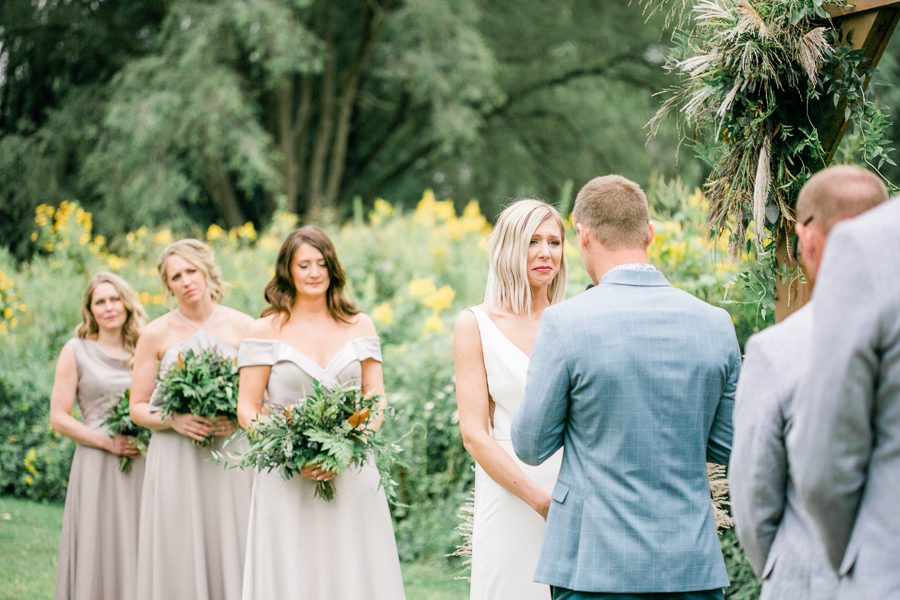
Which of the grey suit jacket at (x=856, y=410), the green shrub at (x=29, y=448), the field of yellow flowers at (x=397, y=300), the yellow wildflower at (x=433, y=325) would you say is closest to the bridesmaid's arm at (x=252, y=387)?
the field of yellow flowers at (x=397, y=300)

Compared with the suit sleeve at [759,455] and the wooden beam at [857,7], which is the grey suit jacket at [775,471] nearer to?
the suit sleeve at [759,455]

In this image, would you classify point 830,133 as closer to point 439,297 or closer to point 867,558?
point 867,558

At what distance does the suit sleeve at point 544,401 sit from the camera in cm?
286

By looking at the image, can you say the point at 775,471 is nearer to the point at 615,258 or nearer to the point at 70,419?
the point at 615,258

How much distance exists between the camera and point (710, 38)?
3.90 meters

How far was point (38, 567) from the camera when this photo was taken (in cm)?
741

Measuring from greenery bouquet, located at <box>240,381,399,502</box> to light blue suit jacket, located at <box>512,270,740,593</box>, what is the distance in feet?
5.14

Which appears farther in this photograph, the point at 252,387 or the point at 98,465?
the point at 98,465

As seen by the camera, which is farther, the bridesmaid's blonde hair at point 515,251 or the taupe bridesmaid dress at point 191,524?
the taupe bridesmaid dress at point 191,524

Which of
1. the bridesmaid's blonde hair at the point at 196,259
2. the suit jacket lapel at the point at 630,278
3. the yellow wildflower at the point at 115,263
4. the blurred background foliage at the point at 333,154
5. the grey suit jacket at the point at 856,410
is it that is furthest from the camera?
the yellow wildflower at the point at 115,263

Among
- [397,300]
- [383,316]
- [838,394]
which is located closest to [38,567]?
[383,316]

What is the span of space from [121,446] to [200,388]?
1.05 meters

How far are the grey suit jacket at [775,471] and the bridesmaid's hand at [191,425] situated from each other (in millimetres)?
3480

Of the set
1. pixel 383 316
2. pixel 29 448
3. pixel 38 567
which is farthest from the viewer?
pixel 29 448
